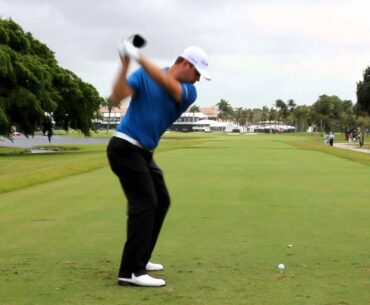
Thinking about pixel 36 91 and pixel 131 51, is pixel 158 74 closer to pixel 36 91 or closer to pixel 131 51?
pixel 131 51

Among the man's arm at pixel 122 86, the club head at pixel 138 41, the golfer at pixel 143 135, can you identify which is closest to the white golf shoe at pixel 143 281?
A: the golfer at pixel 143 135

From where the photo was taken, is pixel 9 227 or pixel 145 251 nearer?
pixel 145 251

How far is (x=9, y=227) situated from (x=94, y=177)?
30.9 ft

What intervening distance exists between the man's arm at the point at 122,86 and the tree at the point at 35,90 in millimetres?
36099

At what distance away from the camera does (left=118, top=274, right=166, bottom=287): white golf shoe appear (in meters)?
5.30

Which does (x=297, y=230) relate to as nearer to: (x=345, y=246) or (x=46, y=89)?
(x=345, y=246)

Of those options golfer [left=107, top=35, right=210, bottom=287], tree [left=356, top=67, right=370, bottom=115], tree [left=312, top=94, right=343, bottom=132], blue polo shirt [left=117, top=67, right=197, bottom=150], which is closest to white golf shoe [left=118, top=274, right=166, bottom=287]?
golfer [left=107, top=35, right=210, bottom=287]

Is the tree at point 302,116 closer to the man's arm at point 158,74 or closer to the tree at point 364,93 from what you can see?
the tree at point 364,93

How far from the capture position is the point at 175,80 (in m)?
5.11

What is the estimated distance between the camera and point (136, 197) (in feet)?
18.0

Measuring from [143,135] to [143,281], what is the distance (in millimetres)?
1212

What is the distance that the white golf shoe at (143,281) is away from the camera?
17.4ft

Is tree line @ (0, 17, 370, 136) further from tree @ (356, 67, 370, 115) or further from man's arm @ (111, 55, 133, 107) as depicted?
tree @ (356, 67, 370, 115)

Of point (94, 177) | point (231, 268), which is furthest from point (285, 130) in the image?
point (231, 268)
